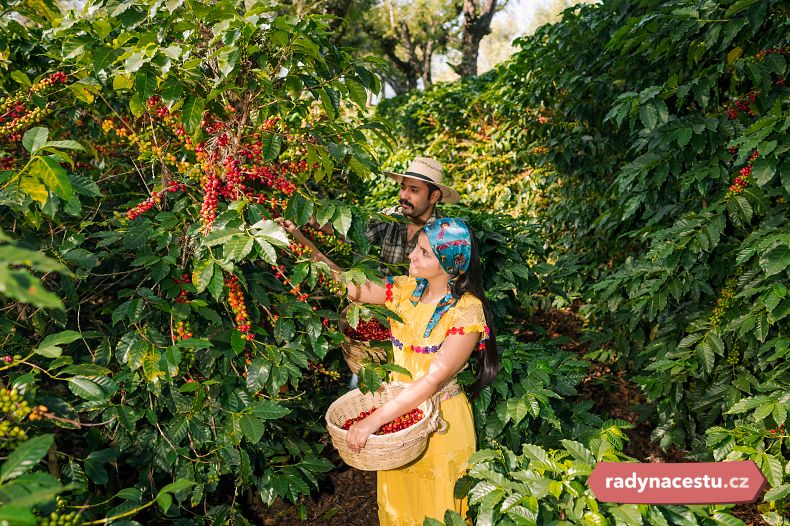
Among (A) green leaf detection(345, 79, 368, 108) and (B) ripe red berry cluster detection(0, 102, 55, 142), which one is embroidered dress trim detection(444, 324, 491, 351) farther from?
(B) ripe red berry cluster detection(0, 102, 55, 142)

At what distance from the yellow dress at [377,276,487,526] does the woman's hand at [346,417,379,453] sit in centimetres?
33

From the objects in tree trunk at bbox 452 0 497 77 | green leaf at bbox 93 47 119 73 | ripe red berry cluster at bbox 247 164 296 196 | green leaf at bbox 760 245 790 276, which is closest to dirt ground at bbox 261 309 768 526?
green leaf at bbox 760 245 790 276

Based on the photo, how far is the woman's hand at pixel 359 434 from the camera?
1.90 m

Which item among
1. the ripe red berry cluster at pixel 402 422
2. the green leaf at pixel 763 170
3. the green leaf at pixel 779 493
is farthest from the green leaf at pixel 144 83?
the green leaf at pixel 779 493

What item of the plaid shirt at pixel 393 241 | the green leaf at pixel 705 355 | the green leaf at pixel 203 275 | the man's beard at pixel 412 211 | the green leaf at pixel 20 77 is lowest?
the green leaf at pixel 705 355

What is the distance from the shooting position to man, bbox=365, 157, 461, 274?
3559 millimetres

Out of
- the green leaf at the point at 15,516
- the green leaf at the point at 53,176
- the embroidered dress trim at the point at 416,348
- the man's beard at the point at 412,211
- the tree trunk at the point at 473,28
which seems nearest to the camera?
the green leaf at the point at 15,516

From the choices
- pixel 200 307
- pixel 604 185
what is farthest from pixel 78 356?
pixel 604 185

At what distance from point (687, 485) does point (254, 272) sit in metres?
1.60

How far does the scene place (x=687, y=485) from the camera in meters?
1.36

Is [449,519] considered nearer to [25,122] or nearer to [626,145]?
[25,122]

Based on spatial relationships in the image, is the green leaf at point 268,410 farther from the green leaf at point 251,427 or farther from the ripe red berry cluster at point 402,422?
the ripe red berry cluster at point 402,422

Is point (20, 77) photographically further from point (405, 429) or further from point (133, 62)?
point (405, 429)

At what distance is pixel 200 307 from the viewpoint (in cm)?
190
